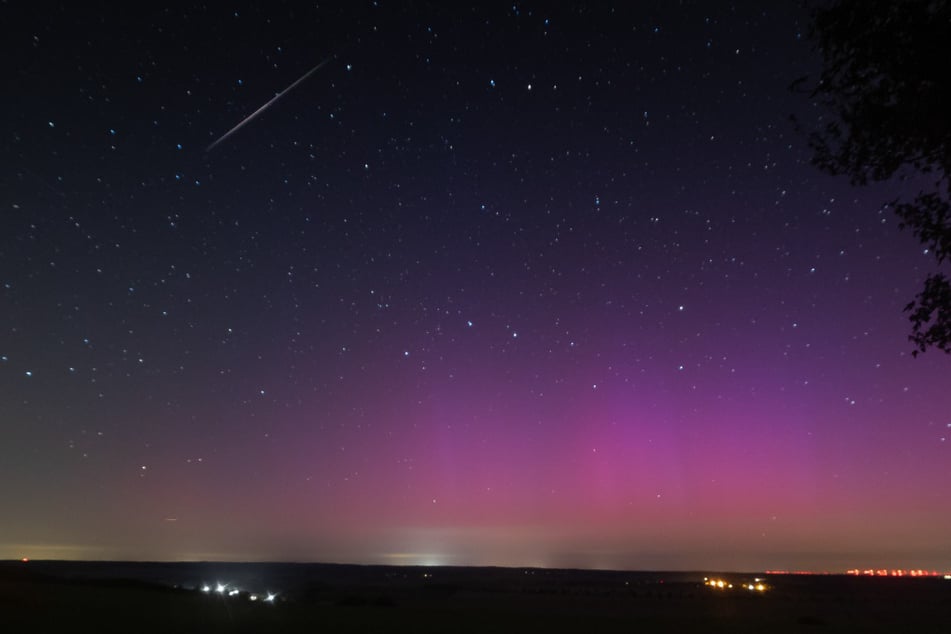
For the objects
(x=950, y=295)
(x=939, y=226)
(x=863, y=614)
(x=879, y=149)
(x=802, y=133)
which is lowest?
(x=863, y=614)

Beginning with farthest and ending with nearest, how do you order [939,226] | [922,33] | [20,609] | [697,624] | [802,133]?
1. [697,624]
2. [20,609]
3. [802,133]
4. [939,226]
5. [922,33]

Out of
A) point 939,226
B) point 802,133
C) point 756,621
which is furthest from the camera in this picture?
point 756,621

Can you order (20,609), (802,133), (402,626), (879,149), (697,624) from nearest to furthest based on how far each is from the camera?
1. (879,149)
2. (802,133)
3. (20,609)
4. (402,626)
5. (697,624)

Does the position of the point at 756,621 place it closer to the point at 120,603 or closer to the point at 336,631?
the point at 336,631

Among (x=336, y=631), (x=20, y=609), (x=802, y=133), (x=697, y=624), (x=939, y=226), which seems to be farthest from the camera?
(x=697, y=624)

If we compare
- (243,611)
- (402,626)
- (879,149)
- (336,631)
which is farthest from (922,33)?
(243,611)

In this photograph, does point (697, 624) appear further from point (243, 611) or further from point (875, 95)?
point (875, 95)

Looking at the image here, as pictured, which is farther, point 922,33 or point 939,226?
point 939,226

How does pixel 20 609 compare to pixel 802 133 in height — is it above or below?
below

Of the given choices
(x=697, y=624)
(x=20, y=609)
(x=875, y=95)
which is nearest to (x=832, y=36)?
(x=875, y=95)
